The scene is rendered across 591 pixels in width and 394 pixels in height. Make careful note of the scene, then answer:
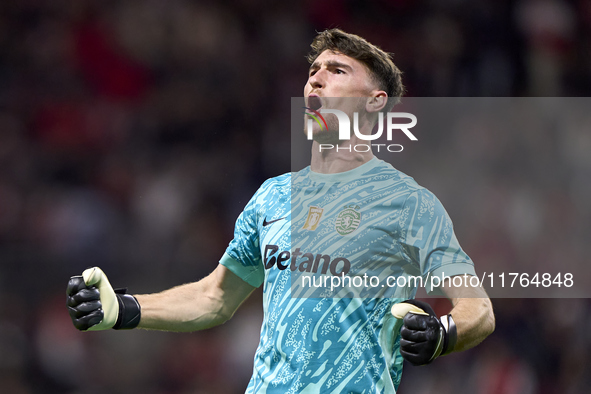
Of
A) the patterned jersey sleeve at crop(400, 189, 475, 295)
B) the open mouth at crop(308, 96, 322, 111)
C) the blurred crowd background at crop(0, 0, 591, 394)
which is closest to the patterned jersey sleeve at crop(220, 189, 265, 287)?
the open mouth at crop(308, 96, 322, 111)

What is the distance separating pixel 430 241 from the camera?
253 centimetres

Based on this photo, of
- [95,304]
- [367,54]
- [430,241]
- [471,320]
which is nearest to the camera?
[471,320]

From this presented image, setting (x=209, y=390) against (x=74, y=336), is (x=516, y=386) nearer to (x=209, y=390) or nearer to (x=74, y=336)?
(x=209, y=390)

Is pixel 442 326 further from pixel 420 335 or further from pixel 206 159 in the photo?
pixel 206 159

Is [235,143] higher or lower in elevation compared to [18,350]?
higher

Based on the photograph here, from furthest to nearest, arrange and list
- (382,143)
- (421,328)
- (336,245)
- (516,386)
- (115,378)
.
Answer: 1. (115,378)
2. (516,386)
3. (382,143)
4. (336,245)
5. (421,328)

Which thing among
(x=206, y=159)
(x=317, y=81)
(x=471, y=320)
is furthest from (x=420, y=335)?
(x=206, y=159)

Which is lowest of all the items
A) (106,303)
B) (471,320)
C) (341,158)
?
(106,303)

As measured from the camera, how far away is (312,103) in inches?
119

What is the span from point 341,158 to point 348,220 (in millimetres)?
358

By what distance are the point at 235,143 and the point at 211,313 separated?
9.63ft

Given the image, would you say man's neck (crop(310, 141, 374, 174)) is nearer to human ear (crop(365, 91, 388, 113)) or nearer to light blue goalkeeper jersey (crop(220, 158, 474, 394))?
light blue goalkeeper jersey (crop(220, 158, 474, 394))

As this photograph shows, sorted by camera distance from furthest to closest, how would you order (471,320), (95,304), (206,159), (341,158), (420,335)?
(206,159) < (341,158) < (95,304) < (471,320) < (420,335)

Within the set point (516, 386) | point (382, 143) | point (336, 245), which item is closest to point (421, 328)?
point (336, 245)
